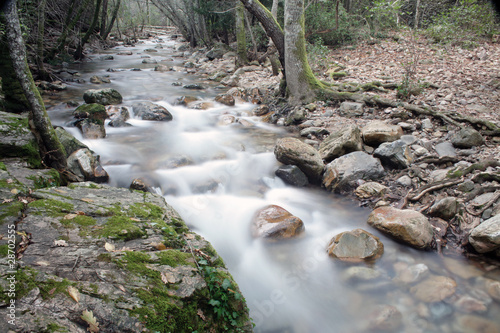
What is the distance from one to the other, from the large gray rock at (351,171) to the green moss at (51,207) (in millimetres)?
4423

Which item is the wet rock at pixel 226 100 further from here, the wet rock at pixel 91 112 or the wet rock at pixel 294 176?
the wet rock at pixel 294 176

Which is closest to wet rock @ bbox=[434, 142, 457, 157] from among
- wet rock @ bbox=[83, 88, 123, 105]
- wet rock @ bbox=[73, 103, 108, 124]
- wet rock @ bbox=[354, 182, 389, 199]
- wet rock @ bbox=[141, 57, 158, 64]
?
wet rock @ bbox=[354, 182, 389, 199]

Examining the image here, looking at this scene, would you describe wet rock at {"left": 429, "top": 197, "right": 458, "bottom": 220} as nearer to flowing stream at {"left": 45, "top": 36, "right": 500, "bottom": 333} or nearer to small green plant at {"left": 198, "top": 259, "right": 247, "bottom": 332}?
flowing stream at {"left": 45, "top": 36, "right": 500, "bottom": 333}

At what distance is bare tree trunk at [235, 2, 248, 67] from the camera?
15031 mm

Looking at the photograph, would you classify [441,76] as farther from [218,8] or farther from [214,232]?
[218,8]

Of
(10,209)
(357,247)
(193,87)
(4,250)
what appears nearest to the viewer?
(4,250)

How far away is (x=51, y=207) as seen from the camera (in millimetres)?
2619

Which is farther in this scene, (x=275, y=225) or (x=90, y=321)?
(x=275, y=225)

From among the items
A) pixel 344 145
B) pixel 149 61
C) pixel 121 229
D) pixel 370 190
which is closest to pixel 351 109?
pixel 344 145

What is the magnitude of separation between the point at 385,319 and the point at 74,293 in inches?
123

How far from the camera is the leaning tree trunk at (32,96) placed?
3.76m

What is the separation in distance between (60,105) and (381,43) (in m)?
15.0

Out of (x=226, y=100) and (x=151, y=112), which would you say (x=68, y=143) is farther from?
(x=226, y=100)

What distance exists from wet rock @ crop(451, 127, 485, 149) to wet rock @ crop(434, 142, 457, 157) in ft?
0.40
